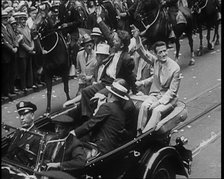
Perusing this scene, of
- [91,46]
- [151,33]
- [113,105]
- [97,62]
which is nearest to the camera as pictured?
[113,105]

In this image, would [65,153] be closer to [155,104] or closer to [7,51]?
[155,104]

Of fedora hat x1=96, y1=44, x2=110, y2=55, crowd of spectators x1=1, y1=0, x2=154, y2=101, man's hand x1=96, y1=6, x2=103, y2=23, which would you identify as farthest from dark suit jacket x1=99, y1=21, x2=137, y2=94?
man's hand x1=96, y1=6, x2=103, y2=23

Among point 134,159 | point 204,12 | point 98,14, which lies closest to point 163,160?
point 134,159

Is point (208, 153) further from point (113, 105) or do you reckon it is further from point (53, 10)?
point (53, 10)

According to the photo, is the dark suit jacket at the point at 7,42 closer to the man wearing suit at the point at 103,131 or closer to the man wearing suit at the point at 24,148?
the man wearing suit at the point at 103,131

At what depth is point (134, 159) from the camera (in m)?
6.57

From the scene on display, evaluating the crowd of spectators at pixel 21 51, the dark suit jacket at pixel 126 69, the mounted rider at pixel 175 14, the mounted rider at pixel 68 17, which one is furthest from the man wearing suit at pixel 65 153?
the mounted rider at pixel 175 14

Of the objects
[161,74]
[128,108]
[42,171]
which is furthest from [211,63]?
[42,171]

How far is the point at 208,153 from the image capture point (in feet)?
28.1

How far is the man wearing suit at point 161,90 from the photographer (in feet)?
24.0

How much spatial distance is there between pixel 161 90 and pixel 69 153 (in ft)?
7.37

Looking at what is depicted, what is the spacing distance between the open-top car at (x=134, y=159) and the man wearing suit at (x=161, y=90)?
0.13 m

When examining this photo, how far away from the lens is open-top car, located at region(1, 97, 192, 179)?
6105mm

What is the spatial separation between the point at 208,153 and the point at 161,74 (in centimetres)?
168
